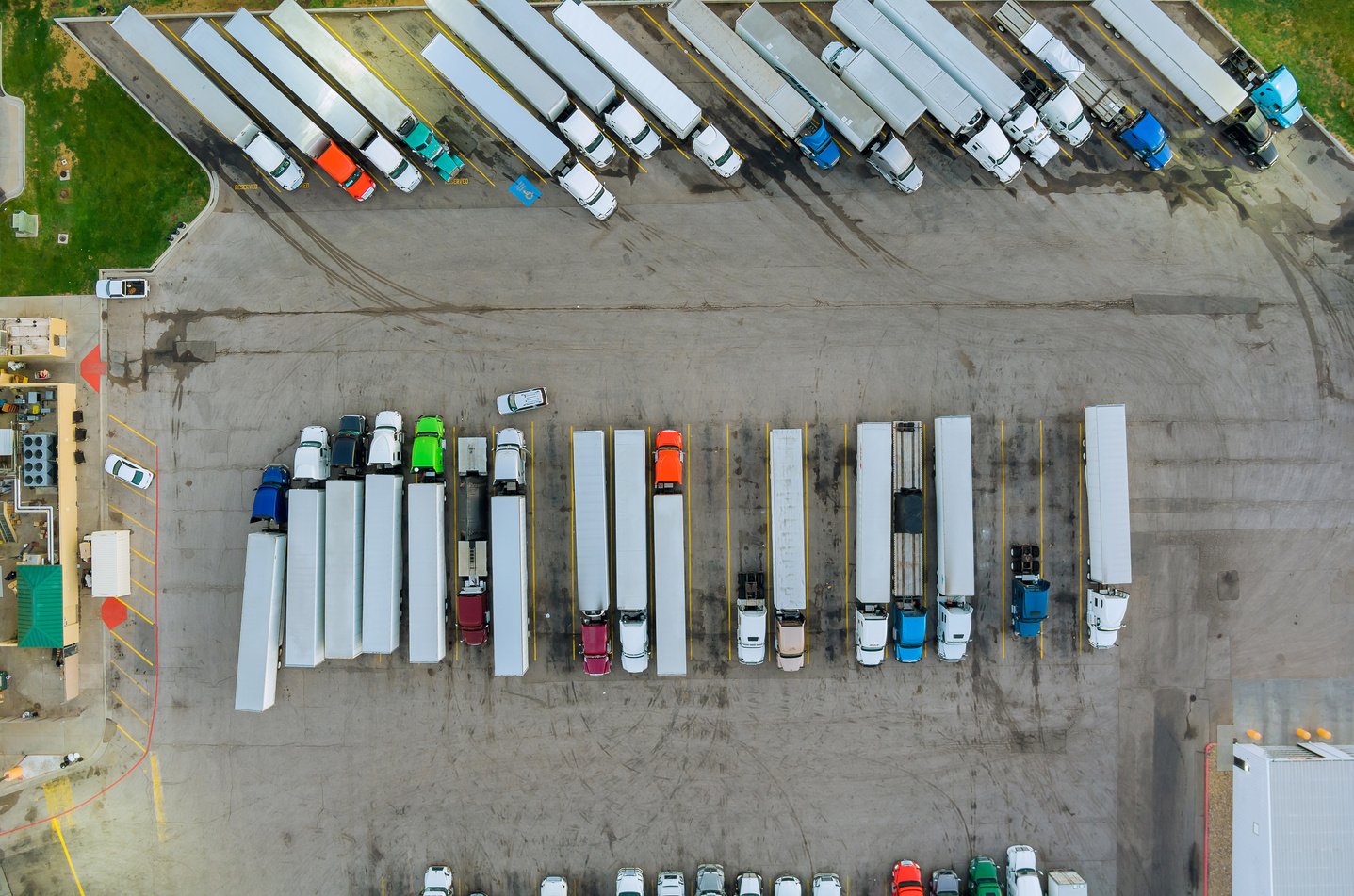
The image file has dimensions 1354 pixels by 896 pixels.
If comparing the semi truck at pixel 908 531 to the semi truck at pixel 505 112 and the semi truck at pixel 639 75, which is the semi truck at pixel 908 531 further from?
the semi truck at pixel 505 112

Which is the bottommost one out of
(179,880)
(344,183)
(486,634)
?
(179,880)

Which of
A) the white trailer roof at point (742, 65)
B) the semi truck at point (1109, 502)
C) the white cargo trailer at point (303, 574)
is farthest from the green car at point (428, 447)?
the semi truck at point (1109, 502)

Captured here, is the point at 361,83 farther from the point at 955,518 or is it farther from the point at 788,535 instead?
the point at 955,518

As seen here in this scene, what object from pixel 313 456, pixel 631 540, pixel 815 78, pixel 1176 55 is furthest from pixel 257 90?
pixel 1176 55

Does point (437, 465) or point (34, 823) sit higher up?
point (437, 465)

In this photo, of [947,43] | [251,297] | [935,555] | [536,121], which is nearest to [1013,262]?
[947,43]

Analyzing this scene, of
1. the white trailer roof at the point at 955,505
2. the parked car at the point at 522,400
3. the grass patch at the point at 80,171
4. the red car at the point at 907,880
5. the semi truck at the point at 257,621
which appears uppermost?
the grass patch at the point at 80,171

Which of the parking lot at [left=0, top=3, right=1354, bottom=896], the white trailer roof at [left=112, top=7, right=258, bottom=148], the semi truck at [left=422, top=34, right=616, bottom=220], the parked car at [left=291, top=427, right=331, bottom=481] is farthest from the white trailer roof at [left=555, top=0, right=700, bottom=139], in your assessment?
the parked car at [left=291, top=427, right=331, bottom=481]

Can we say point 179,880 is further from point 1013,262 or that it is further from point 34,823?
point 1013,262
